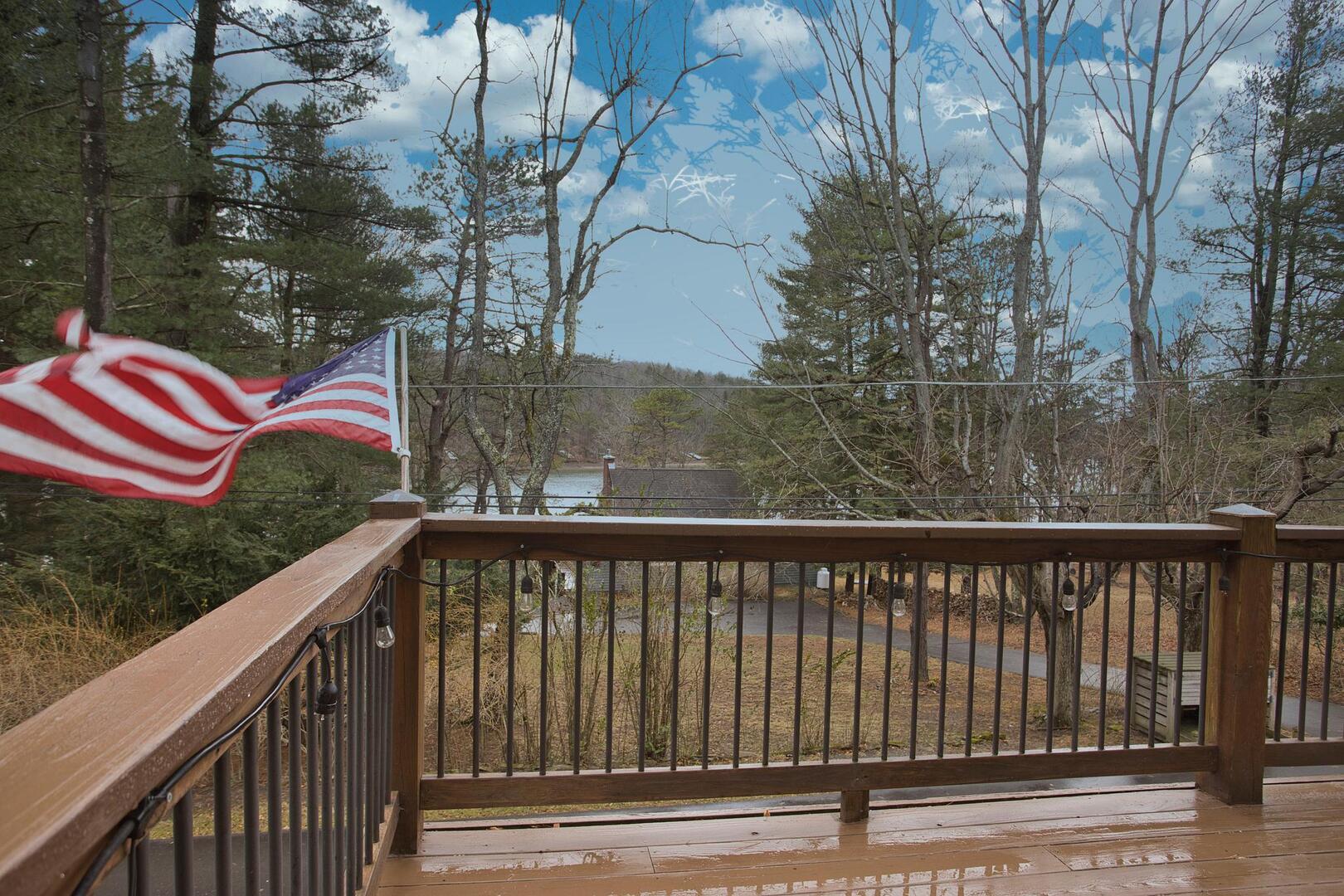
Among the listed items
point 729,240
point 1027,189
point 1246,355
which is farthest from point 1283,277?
point 729,240

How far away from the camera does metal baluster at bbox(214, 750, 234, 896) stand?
0.79 meters

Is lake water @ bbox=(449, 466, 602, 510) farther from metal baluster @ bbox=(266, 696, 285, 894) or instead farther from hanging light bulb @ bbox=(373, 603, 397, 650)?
metal baluster @ bbox=(266, 696, 285, 894)

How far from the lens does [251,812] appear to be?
95cm

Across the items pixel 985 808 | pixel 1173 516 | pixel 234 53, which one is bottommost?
pixel 985 808

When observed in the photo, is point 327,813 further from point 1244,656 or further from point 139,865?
point 1244,656

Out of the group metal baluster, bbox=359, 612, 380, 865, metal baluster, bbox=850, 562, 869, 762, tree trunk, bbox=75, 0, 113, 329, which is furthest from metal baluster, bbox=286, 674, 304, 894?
tree trunk, bbox=75, 0, 113, 329

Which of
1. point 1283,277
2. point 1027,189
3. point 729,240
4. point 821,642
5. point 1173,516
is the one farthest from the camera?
point 1283,277

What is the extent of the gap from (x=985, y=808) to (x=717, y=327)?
5.36 meters

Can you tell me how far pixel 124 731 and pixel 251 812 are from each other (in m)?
0.41

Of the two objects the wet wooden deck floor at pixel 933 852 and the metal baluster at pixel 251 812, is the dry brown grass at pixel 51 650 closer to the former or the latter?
the wet wooden deck floor at pixel 933 852

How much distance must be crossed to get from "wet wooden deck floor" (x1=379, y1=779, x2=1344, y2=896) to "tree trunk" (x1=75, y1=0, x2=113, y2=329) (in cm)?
703

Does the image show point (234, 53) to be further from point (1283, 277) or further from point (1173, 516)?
point (1283, 277)

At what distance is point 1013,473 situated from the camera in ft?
23.0

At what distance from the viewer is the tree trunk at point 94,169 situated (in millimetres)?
6996
